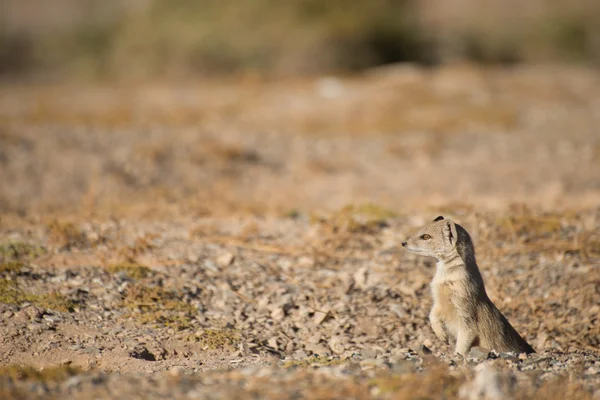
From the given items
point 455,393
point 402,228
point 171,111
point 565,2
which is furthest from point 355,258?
point 565,2

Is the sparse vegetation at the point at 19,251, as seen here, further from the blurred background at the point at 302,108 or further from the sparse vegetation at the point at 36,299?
the blurred background at the point at 302,108

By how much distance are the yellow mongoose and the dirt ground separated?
0.66ft

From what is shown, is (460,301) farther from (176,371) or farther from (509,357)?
(176,371)

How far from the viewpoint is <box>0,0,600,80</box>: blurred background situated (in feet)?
75.1

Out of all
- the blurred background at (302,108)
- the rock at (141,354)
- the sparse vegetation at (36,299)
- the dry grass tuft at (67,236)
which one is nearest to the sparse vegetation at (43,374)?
the rock at (141,354)

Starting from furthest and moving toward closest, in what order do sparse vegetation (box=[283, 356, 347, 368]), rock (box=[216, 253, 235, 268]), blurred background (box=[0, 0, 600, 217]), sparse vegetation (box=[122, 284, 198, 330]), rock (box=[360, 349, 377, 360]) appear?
blurred background (box=[0, 0, 600, 217])
rock (box=[216, 253, 235, 268])
sparse vegetation (box=[122, 284, 198, 330])
rock (box=[360, 349, 377, 360])
sparse vegetation (box=[283, 356, 347, 368])

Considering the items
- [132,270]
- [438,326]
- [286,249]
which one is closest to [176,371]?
[438,326]

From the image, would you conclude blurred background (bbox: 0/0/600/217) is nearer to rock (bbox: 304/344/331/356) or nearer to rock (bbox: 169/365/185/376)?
rock (bbox: 304/344/331/356)

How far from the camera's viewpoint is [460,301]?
199 inches

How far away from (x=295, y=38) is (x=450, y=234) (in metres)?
19.0

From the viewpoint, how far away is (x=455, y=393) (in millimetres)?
4004

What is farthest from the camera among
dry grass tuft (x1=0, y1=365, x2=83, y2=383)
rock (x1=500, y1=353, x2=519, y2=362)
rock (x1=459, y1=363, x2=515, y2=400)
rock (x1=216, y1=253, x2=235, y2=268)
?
rock (x1=216, y1=253, x2=235, y2=268)

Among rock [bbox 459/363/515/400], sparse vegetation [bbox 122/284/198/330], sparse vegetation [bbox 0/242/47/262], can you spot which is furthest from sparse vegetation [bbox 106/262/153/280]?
rock [bbox 459/363/515/400]

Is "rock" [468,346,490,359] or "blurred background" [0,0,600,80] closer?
"rock" [468,346,490,359]
